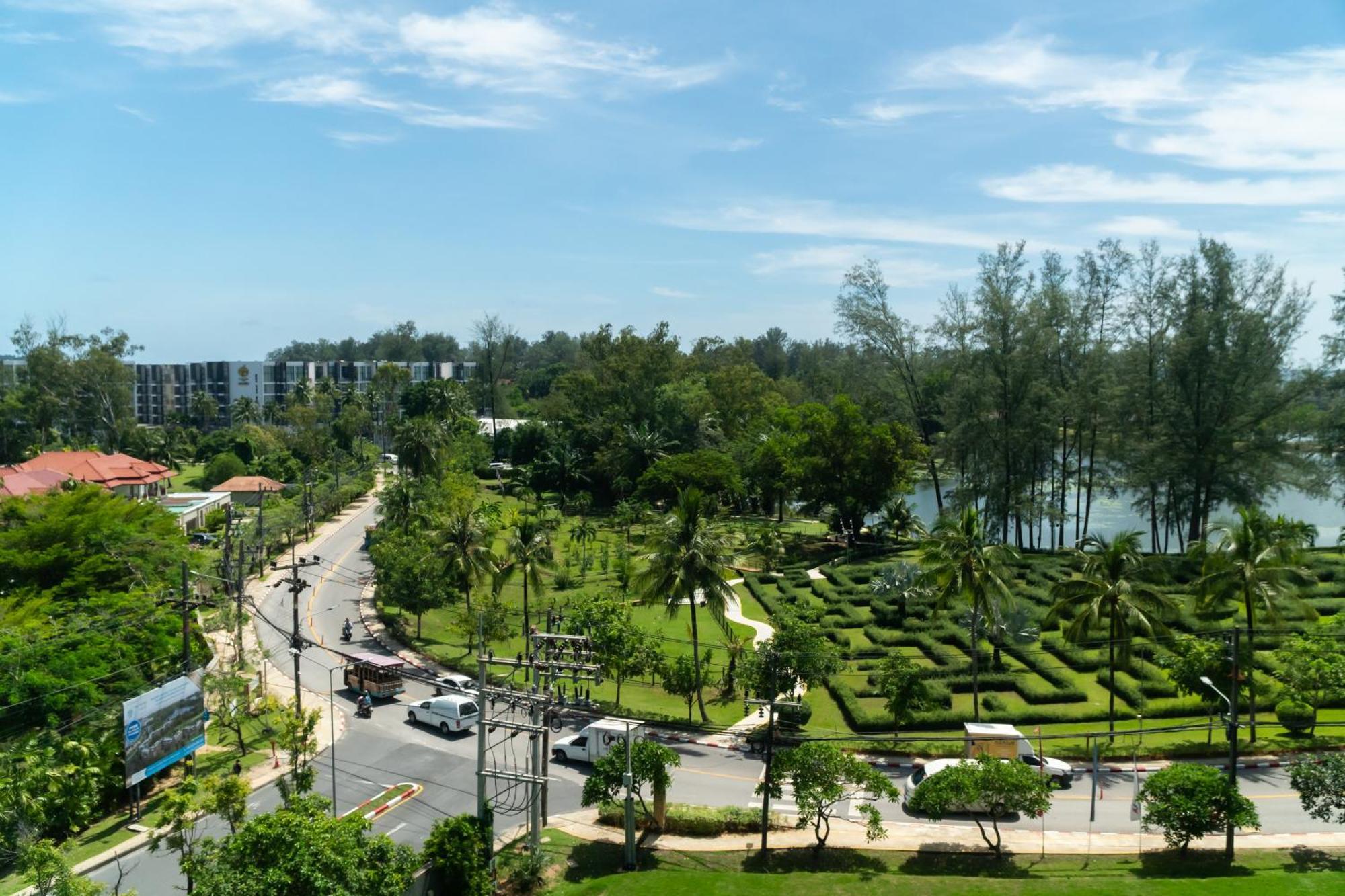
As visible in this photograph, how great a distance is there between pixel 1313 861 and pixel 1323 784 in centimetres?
188

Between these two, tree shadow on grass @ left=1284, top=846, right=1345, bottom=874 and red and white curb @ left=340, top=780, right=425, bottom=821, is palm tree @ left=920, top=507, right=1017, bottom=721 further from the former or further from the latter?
red and white curb @ left=340, top=780, right=425, bottom=821

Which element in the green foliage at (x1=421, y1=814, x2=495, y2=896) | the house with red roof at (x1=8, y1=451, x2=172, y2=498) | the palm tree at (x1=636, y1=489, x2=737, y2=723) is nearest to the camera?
the green foliage at (x1=421, y1=814, x2=495, y2=896)

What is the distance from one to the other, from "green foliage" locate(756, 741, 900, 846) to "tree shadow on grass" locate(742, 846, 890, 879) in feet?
1.45

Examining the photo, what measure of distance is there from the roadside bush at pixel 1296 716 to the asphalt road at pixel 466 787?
8.76 ft

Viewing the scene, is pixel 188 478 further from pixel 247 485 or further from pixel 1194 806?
pixel 1194 806

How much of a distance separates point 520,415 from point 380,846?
408ft

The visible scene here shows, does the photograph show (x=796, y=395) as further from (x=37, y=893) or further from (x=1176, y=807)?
(x=37, y=893)

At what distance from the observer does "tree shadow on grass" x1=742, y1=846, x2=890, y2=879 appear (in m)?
24.1

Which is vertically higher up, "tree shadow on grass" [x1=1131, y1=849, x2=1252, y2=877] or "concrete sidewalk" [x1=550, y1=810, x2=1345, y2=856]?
"tree shadow on grass" [x1=1131, y1=849, x2=1252, y2=877]

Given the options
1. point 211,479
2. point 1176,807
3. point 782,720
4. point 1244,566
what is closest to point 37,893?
point 782,720

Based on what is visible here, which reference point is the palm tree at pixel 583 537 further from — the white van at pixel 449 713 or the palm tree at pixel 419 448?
the white van at pixel 449 713

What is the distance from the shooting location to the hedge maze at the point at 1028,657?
109 feet

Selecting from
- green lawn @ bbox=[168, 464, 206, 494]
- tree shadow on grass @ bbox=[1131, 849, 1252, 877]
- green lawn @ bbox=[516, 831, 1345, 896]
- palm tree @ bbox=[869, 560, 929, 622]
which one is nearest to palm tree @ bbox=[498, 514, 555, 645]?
palm tree @ bbox=[869, 560, 929, 622]

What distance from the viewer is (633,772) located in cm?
2523
